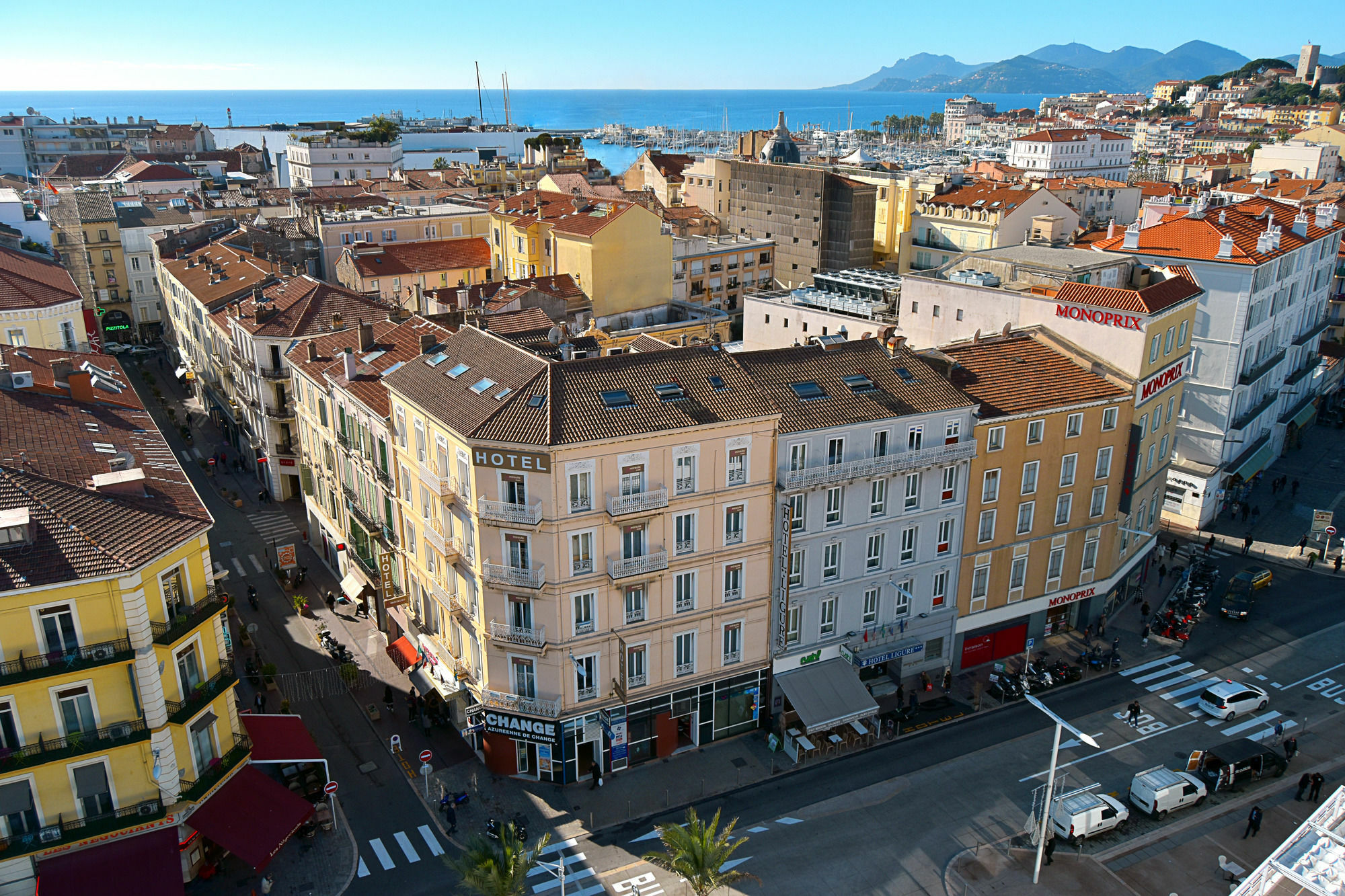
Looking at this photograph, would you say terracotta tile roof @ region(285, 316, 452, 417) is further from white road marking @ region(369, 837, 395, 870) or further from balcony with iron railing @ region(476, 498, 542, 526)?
white road marking @ region(369, 837, 395, 870)

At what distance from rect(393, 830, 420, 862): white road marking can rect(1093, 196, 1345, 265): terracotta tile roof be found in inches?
2462

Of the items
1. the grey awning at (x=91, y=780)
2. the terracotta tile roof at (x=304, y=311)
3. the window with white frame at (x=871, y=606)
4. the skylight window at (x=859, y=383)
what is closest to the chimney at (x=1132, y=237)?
the skylight window at (x=859, y=383)

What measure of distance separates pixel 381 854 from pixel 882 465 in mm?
26975

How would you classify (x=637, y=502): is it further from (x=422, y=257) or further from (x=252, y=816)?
(x=422, y=257)

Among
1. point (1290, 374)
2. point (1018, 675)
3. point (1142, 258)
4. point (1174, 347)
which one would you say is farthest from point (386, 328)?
point (1290, 374)

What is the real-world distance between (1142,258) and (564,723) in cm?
5434

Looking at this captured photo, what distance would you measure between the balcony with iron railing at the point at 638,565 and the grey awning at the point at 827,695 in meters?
9.60

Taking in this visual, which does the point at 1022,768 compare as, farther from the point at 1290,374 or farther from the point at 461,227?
the point at 461,227

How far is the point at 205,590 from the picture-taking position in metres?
35.6

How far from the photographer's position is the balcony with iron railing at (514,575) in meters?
39.0

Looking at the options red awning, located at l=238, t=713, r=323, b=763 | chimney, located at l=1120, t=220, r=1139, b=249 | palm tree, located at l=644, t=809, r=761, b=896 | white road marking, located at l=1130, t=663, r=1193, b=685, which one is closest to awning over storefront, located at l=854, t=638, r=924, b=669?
white road marking, located at l=1130, t=663, r=1193, b=685

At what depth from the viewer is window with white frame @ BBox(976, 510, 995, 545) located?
4925cm

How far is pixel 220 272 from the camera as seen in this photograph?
89250 millimetres

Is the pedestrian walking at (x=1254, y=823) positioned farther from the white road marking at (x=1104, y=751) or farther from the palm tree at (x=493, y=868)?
the palm tree at (x=493, y=868)
